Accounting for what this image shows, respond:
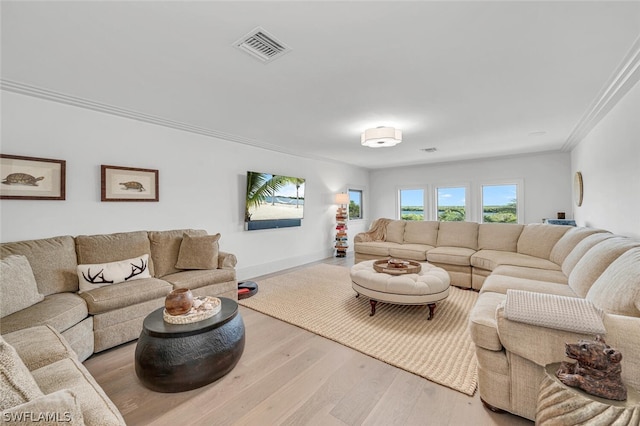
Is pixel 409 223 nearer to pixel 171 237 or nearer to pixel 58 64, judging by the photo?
pixel 171 237

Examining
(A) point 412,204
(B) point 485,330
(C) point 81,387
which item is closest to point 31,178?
(C) point 81,387

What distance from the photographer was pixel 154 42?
1821 millimetres

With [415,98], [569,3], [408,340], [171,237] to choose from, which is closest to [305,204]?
[171,237]

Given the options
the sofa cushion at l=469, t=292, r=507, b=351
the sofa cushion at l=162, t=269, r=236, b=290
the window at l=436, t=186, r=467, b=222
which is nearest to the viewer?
the sofa cushion at l=469, t=292, r=507, b=351

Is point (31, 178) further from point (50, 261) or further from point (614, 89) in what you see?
point (614, 89)

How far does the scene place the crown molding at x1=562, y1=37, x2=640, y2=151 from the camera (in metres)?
2.03

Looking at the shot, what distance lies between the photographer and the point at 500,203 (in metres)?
5.96

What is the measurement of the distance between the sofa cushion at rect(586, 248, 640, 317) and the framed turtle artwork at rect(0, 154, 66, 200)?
4.58m

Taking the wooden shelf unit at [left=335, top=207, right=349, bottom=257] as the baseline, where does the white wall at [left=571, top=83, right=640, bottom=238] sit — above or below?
above

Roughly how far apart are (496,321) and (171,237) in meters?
3.41

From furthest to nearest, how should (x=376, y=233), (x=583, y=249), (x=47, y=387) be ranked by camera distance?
(x=376, y=233), (x=583, y=249), (x=47, y=387)

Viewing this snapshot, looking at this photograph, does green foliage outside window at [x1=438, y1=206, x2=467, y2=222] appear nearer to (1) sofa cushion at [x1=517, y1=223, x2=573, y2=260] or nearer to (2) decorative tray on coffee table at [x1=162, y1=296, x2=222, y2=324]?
(1) sofa cushion at [x1=517, y1=223, x2=573, y2=260]

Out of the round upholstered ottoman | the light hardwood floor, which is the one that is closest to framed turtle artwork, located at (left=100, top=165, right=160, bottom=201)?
the light hardwood floor

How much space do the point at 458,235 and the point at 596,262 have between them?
2.56 meters
